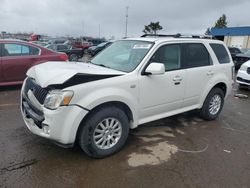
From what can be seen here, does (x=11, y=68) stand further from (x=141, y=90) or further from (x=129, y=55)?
(x=141, y=90)

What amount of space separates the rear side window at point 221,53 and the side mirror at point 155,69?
2046 mm

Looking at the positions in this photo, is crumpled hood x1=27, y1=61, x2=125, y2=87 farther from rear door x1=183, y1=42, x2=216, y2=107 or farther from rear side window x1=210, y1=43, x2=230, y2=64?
rear side window x1=210, y1=43, x2=230, y2=64

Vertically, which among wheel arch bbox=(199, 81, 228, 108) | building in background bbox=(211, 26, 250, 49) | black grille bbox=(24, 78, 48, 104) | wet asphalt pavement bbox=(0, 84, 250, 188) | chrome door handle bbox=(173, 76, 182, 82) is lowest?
wet asphalt pavement bbox=(0, 84, 250, 188)

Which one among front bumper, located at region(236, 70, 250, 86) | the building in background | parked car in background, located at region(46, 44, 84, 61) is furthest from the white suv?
the building in background

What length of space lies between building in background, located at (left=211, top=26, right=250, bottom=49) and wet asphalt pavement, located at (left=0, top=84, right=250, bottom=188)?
41.8 metres

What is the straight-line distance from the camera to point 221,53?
551 cm

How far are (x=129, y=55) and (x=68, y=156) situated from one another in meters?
1.91

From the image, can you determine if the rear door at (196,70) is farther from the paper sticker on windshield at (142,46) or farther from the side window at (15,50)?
the side window at (15,50)

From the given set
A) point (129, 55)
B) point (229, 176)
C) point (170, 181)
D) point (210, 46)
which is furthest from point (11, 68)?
point (229, 176)

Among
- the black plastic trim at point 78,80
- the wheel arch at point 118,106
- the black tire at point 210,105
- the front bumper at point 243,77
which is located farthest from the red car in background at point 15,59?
the front bumper at point 243,77

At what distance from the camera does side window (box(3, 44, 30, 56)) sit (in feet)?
24.2

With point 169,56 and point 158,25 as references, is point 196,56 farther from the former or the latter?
point 158,25

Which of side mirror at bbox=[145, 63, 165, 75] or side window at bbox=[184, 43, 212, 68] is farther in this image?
side window at bbox=[184, 43, 212, 68]

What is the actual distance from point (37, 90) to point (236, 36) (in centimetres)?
4665
